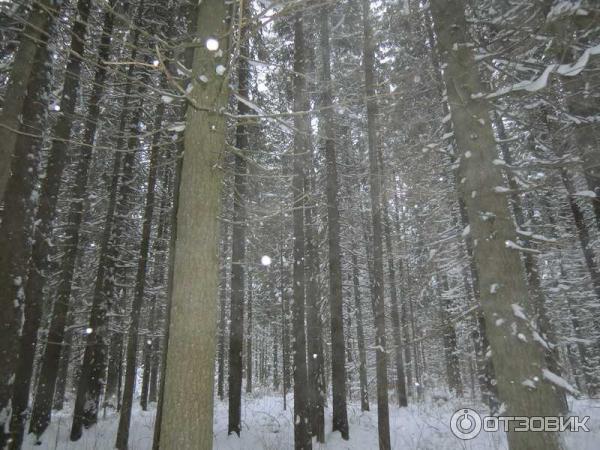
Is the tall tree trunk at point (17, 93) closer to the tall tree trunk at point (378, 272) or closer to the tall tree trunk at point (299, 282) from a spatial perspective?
the tall tree trunk at point (299, 282)

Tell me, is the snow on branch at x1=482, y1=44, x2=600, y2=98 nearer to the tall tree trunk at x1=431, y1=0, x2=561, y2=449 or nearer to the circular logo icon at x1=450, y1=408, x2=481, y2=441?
the tall tree trunk at x1=431, y1=0, x2=561, y2=449

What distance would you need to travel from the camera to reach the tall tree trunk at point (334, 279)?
11.1m

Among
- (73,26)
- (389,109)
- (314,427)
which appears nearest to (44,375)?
(314,427)

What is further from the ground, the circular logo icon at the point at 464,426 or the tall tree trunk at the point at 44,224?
the tall tree trunk at the point at 44,224

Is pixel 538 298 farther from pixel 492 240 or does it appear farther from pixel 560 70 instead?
pixel 560 70

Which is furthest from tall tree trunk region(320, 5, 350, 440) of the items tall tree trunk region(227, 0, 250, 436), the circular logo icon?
the circular logo icon

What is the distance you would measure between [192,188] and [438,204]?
10.7m

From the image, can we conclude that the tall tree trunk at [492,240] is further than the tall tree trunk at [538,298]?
No

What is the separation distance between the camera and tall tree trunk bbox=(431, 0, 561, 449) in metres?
4.42

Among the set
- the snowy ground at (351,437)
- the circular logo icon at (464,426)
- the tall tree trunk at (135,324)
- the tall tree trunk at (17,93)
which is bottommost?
the snowy ground at (351,437)

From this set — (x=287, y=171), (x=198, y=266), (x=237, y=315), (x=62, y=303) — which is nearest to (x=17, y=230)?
(x=198, y=266)

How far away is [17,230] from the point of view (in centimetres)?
644

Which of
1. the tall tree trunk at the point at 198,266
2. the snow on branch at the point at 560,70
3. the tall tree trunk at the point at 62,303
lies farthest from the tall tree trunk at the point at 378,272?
the tall tree trunk at the point at 62,303

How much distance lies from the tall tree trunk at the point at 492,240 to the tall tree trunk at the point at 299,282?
13.3 ft
